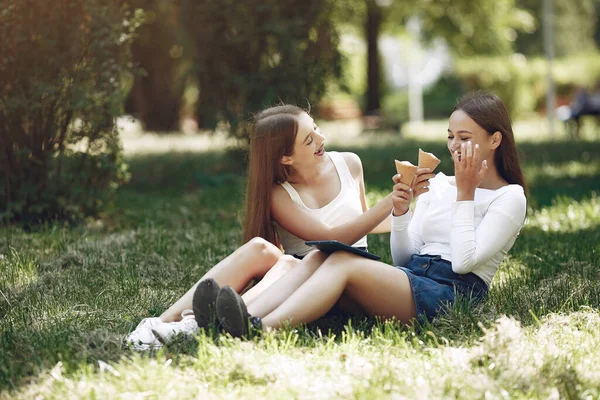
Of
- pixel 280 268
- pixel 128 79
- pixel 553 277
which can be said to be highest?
pixel 128 79

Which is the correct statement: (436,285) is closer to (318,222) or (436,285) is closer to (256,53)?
(318,222)

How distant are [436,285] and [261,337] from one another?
95 cm

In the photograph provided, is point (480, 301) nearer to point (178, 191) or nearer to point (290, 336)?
point (290, 336)

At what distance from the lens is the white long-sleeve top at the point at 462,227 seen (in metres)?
3.88

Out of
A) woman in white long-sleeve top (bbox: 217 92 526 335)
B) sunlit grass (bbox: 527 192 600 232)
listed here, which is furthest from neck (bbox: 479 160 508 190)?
sunlit grass (bbox: 527 192 600 232)

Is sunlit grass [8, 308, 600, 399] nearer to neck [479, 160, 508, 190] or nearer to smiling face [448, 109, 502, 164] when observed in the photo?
neck [479, 160, 508, 190]

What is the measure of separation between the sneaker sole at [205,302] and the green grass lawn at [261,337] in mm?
96

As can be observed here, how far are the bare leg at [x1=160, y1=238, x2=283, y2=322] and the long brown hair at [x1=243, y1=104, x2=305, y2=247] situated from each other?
322 mm

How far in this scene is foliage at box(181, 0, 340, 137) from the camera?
32.7 feet

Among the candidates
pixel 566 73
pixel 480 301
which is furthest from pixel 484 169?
pixel 566 73

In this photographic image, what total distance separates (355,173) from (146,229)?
104 inches

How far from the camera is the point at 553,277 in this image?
16.4 feet

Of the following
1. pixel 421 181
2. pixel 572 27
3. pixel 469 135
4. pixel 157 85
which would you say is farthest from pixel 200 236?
pixel 572 27

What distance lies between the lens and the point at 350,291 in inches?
154
